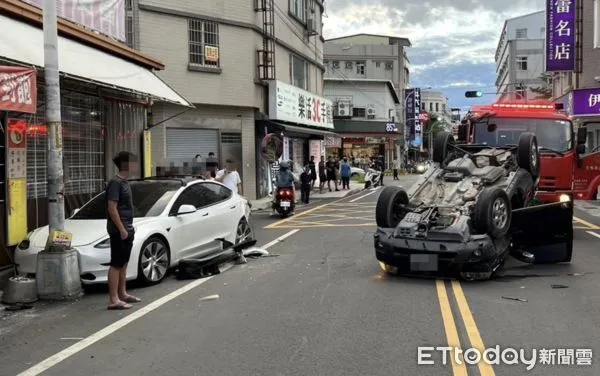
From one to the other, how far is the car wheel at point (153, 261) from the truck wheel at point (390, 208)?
304cm

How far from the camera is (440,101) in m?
143

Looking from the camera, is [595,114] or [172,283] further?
[595,114]

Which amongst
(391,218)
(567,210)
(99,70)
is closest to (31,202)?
(99,70)

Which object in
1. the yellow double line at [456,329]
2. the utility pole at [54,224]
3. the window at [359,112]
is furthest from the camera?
the window at [359,112]

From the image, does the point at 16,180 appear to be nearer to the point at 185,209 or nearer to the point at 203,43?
the point at 185,209

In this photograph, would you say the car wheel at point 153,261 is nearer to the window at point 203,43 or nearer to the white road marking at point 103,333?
the white road marking at point 103,333

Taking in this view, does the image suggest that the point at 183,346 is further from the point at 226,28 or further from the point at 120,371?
the point at 226,28

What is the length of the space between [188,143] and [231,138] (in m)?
1.91

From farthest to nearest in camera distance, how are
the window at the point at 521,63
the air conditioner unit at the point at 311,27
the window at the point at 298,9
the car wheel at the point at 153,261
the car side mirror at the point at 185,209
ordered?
1. the window at the point at 521,63
2. the air conditioner unit at the point at 311,27
3. the window at the point at 298,9
4. the car side mirror at the point at 185,209
5. the car wheel at the point at 153,261

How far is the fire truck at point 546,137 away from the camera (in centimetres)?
1196

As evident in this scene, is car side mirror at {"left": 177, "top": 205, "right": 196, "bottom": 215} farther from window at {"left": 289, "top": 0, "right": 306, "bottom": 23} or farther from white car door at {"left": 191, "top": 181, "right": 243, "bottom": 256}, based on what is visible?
window at {"left": 289, "top": 0, "right": 306, "bottom": 23}

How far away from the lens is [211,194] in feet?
33.8

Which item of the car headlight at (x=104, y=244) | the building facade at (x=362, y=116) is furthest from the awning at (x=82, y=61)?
the building facade at (x=362, y=116)

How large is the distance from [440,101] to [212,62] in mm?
127403
